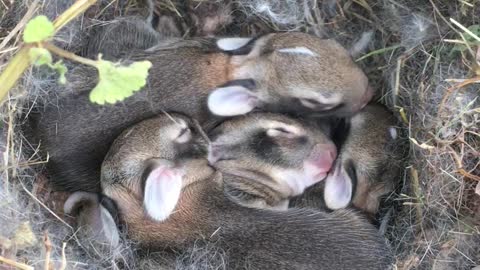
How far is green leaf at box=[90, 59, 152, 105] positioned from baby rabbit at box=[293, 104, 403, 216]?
153 centimetres

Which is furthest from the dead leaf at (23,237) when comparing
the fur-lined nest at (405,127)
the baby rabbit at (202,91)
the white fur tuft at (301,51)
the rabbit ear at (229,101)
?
the white fur tuft at (301,51)

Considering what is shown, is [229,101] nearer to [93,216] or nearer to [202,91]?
[202,91]

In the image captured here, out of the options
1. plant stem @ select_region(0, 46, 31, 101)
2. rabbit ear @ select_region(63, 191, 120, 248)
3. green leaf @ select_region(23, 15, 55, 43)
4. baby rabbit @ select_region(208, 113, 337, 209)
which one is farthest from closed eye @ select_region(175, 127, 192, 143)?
green leaf @ select_region(23, 15, 55, 43)

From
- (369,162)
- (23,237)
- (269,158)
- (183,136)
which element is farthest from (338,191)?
(23,237)

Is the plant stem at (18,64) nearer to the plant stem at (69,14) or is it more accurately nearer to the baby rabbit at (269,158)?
the plant stem at (69,14)

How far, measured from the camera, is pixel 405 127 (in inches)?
147

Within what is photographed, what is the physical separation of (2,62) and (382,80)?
204cm

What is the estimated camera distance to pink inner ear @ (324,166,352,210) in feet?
11.8

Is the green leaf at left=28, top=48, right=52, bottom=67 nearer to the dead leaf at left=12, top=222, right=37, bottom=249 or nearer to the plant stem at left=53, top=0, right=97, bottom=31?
the plant stem at left=53, top=0, right=97, bottom=31

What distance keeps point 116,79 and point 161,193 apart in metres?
1.02

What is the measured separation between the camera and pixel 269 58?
150 inches

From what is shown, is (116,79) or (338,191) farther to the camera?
(338,191)

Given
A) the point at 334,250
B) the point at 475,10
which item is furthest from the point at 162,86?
the point at 475,10

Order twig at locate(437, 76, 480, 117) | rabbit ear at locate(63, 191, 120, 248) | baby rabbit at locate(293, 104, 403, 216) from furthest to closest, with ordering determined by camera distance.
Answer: baby rabbit at locate(293, 104, 403, 216) → rabbit ear at locate(63, 191, 120, 248) → twig at locate(437, 76, 480, 117)
